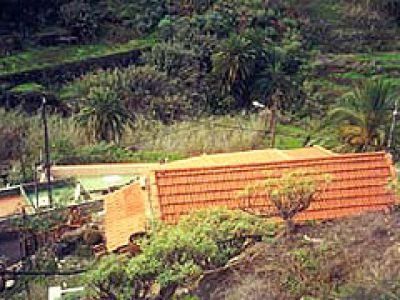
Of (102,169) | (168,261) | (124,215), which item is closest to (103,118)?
(102,169)

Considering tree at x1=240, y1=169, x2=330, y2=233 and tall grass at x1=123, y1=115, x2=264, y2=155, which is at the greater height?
tree at x1=240, y1=169, x2=330, y2=233

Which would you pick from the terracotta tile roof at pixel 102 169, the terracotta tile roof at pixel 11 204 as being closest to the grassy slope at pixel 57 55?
the terracotta tile roof at pixel 102 169

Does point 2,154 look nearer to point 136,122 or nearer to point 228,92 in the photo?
point 136,122

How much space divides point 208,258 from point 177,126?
390 inches

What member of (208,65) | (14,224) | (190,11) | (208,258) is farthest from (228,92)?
(208,258)

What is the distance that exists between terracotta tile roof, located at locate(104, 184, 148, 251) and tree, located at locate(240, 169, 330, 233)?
4.77 ft

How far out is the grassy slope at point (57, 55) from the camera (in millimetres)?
21016

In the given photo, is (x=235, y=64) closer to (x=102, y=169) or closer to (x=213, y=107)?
(x=213, y=107)

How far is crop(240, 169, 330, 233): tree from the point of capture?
8.86m

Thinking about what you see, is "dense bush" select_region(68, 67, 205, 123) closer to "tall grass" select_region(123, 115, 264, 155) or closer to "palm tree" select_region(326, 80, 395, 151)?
"tall grass" select_region(123, 115, 264, 155)

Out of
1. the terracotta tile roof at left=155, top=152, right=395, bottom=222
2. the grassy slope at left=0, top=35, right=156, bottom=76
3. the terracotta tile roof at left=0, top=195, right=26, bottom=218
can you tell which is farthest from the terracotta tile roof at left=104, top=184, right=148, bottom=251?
the grassy slope at left=0, top=35, right=156, bottom=76

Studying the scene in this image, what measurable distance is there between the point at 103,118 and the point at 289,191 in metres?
8.01

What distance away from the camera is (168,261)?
768cm

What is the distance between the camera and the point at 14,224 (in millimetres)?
11258
